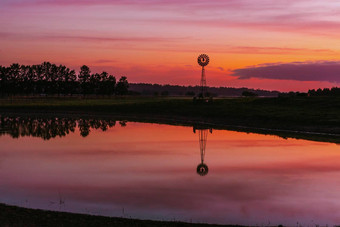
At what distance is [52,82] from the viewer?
183 m

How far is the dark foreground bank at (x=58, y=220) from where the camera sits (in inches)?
573

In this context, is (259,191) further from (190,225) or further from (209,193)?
(190,225)

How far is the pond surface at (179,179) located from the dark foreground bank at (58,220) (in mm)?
1503

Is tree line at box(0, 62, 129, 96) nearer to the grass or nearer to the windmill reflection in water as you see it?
the grass

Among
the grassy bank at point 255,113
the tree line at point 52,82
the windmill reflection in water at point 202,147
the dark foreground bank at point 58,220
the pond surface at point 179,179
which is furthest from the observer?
the tree line at point 52,82

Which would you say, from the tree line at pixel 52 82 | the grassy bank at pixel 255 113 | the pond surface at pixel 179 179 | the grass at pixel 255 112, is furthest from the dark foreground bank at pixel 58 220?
the tree line at pixel 52 82

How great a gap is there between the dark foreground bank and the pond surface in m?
1.50

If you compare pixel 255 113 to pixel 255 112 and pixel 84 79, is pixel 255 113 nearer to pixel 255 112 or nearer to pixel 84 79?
pixel 255 112

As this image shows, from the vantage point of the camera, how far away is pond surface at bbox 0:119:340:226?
17984 millimetres

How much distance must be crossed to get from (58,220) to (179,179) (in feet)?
34.9

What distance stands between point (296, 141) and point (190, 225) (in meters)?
32.3

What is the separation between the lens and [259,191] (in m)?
22.1

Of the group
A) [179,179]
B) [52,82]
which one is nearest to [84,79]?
[52,82]

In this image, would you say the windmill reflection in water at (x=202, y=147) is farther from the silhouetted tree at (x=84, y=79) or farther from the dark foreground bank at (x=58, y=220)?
the silhouetted tree at (x=84, y=79)
